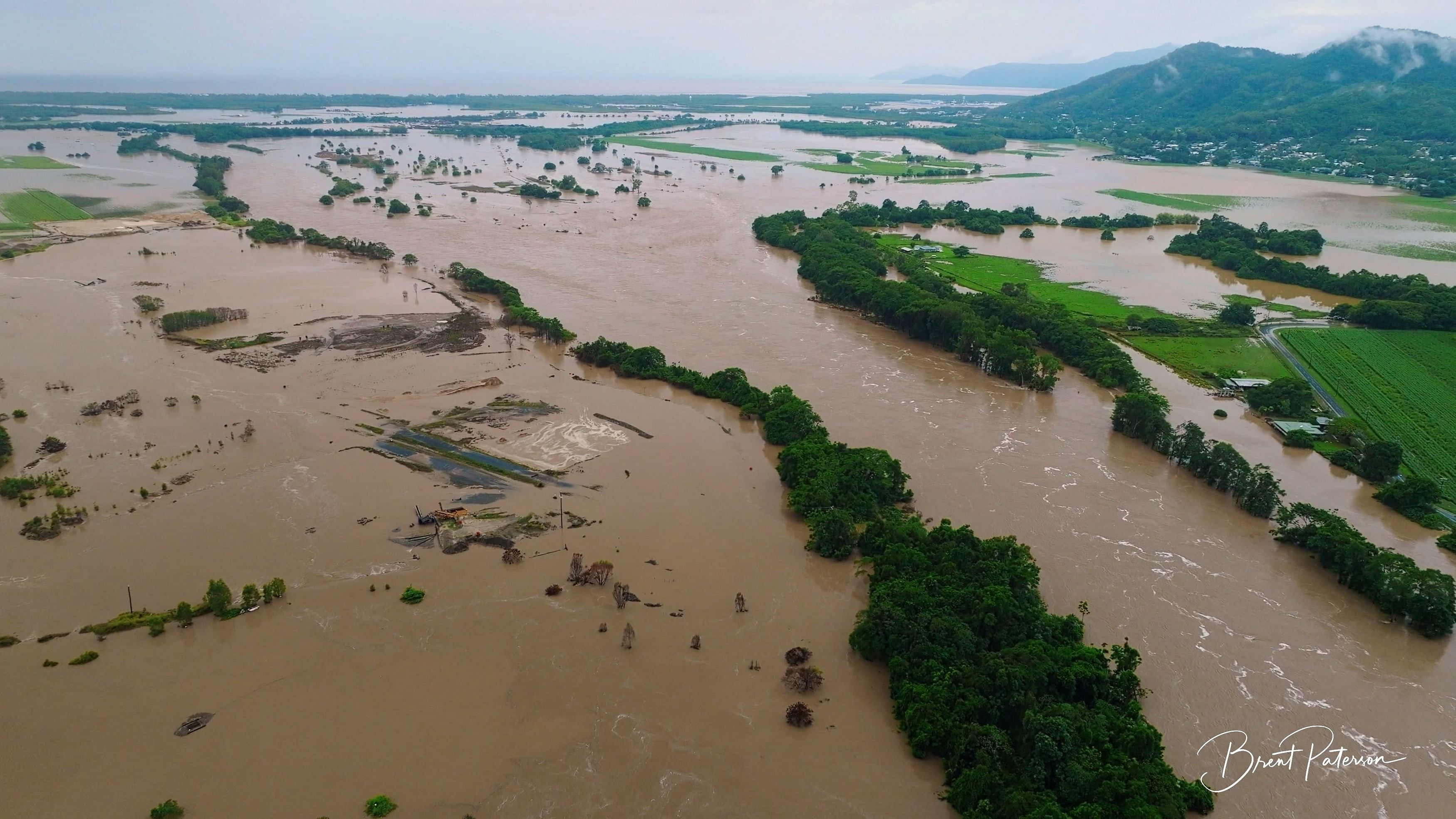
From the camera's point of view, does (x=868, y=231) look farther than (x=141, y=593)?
Yes

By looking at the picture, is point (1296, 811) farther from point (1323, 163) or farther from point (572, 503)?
point (1323, 163)

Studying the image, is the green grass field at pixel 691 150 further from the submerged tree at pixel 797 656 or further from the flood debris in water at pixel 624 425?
Answer: the submerged tree at pixel 797 656

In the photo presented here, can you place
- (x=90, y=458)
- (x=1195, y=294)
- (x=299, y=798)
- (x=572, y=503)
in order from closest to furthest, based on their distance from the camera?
(x=299, y=798) < (x=572, y=503) < (x=90, y=458) < (x=1195, y=294)

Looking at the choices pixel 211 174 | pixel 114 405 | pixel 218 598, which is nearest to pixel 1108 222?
pixel 218 598

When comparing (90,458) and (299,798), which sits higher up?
(90,458)

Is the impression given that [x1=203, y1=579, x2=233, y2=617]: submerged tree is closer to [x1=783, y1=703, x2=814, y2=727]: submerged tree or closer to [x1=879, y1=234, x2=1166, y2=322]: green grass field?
[x1=783, y1=703, x2=814, y2=727]: submerged tree

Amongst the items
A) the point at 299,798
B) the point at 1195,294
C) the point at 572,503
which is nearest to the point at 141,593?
the point at 299,798

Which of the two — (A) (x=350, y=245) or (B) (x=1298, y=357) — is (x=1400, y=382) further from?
(A) (x=350, y=245)
